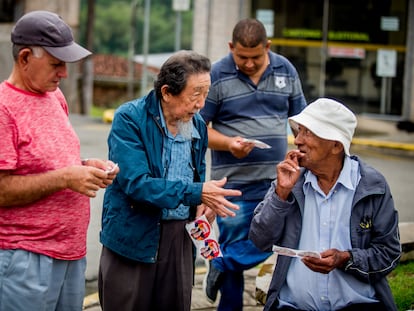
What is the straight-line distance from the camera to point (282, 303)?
14.4 feet

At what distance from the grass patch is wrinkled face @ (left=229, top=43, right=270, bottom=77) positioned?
6.00 feet

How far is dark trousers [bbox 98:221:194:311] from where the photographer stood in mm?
4543

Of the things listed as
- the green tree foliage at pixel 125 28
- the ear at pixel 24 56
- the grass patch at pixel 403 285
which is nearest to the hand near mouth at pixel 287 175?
the ear at pixel 24 56

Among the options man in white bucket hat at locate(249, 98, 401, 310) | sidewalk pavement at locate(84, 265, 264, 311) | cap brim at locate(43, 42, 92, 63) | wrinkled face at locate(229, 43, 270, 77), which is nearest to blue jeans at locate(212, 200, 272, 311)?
sidewalk pavement at locate(84, 265, 264, 311)

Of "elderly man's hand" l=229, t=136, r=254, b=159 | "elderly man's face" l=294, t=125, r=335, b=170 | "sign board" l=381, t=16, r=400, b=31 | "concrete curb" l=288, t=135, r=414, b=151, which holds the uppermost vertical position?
"sign board" l=381, t=16, r=400, b=31

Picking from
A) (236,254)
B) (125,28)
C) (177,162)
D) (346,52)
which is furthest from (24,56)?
(125,28)

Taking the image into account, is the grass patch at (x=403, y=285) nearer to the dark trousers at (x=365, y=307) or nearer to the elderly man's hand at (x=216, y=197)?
the dark trousers at (x=365, y=307)

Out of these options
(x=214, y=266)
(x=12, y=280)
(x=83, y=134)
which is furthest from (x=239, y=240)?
(x=83, y=134)

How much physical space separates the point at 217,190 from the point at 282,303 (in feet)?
2.19

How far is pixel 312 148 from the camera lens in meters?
4.36

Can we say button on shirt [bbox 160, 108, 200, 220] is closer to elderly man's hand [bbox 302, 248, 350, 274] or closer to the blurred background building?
elderly man's hand [bbox 302, 248, 350, 274]

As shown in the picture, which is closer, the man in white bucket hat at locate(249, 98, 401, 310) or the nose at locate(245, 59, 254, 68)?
the man in white bucket hat at locate(249, 98, 401, 310)

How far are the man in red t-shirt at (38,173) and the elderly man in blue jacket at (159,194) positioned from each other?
441 millimetres

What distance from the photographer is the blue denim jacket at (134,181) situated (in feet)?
14.2
